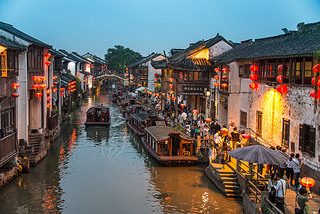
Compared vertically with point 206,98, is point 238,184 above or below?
below

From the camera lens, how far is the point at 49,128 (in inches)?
1313

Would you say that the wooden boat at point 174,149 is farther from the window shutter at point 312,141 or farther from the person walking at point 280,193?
the person walking at point 280,193

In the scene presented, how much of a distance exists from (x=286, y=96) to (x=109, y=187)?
10.6m

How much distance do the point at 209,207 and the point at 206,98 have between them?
21.9 metres

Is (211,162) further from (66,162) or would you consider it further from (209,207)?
(66,162)

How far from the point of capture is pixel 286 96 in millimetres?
20906

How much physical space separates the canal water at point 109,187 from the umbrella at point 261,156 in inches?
116

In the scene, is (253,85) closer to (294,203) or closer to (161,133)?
(161,133)

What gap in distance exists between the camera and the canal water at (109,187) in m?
18.7

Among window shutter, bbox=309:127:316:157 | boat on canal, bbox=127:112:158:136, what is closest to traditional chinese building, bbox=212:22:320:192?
window shutter, bbox=309:127:316:157

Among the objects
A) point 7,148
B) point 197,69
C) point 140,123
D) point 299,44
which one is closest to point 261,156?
point 299,44

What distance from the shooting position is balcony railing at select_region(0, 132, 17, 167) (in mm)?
19958

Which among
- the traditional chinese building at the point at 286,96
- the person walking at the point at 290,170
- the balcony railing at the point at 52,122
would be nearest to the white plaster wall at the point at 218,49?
the traditional chinese building at the point at 286,96

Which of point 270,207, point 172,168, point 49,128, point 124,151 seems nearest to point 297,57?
point 270,207
